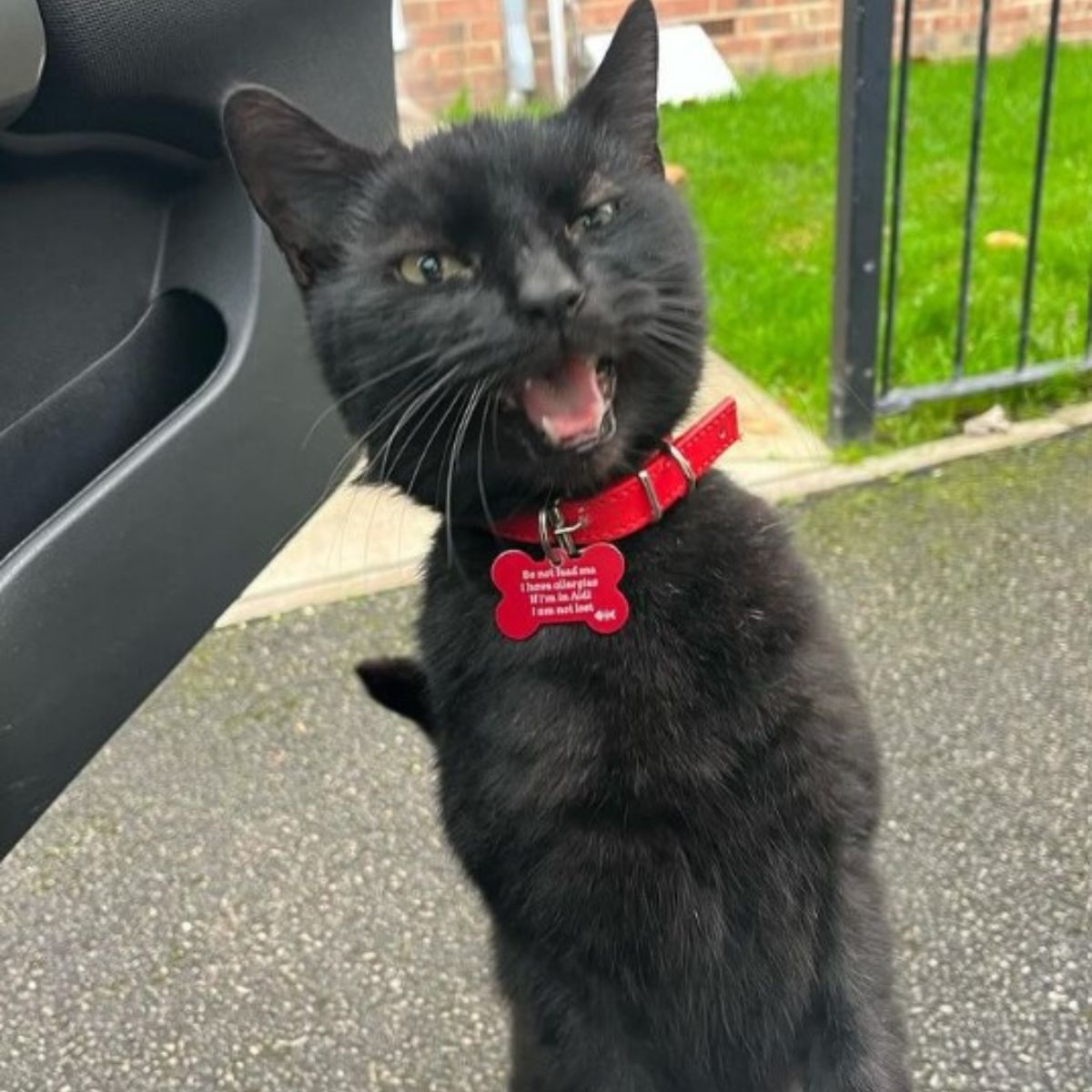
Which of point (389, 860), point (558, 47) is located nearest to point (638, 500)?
point (389, 860)

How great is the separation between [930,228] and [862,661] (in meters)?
1.75

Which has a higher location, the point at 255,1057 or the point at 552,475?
the point at 552,475

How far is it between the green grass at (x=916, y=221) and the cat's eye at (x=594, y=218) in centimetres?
131

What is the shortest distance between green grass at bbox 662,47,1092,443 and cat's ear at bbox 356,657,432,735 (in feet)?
4.08

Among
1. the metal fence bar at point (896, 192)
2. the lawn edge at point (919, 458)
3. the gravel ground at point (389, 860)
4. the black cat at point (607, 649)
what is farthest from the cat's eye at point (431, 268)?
the metal fence bar at point (896, 192)

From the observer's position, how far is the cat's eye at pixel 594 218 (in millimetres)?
1097

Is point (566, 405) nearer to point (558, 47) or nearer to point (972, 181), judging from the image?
point (972, 181)

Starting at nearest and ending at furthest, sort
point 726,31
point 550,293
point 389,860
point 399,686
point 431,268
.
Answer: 1. point 550,293
2. point 431,268
3. point 399,686
4. point 389,860
5. point 726,31

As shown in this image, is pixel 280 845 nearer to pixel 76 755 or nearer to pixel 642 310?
pixel 76 755

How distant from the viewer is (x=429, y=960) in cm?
181

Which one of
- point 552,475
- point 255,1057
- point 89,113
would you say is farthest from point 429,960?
point 89,113

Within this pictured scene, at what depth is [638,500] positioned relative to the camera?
1.15 m

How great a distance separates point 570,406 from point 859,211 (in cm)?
174

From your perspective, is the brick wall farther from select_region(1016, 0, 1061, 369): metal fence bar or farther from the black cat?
the black cat
